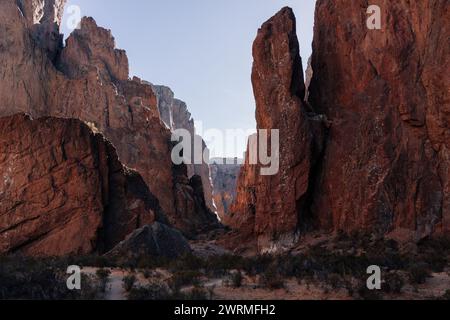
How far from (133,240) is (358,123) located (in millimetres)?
14473

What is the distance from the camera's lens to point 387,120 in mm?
26156

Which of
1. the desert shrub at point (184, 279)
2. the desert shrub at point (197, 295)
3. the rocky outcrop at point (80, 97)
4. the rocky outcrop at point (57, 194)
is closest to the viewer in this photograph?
the desert shrub at point (197, 295)

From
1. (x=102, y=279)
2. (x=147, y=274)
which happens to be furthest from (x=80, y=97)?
(x=102, y=279)

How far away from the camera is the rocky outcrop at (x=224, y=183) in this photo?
120525 mm

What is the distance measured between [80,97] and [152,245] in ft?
157

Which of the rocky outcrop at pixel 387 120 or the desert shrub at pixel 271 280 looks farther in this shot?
the rocky outcrop at pixel 387 120

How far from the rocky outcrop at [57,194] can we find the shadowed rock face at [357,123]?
29.5 feet

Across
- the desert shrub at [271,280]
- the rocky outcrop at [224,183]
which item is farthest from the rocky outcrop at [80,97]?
the rocky outcrop at [224,183]

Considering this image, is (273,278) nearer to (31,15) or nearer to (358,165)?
(358,165)

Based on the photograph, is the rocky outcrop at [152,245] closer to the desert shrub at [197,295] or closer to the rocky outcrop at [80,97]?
the desert shrub at [197,295]

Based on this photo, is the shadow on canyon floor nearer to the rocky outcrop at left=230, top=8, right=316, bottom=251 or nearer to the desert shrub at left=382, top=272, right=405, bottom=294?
the desert shrub at left=382, top=272, right=405, bottom=294

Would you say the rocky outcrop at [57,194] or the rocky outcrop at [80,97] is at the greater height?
the rocky outcrop at [80,97]

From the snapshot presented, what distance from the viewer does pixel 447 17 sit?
23.0 meters
